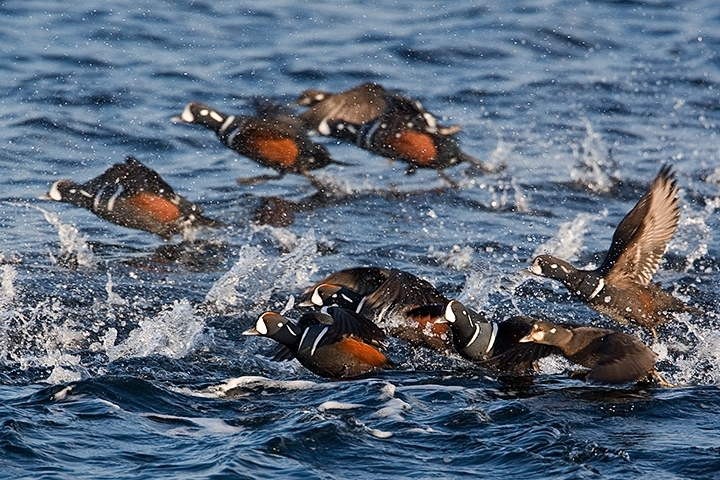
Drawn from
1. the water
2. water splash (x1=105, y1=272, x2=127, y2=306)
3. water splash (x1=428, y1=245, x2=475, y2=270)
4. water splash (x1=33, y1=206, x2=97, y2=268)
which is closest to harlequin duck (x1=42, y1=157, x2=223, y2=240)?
the water

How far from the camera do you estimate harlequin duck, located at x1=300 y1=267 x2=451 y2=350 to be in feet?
22.7

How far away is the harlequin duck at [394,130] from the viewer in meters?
10.6

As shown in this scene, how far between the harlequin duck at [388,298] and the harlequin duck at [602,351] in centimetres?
71

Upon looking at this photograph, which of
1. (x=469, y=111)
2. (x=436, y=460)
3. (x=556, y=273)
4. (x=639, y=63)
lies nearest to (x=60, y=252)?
(x=556, y=273)

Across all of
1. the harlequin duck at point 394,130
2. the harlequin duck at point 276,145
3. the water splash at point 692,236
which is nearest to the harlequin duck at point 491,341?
the water splash at point 692,236

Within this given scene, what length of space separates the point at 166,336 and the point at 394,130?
433 centimetres

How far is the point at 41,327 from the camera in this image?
7078 millimetres

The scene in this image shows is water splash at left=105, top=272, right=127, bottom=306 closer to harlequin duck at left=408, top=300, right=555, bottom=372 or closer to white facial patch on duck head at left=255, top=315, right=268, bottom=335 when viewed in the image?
white facial patch on duck head at left=255, top=315, right=268, bottom=335

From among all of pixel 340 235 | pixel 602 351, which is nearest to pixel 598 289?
pixel 602 351

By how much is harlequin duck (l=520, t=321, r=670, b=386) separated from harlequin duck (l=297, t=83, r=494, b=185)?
14.2 ft

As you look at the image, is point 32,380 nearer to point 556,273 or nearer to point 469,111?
point 556,273

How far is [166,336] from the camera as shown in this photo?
682 cm

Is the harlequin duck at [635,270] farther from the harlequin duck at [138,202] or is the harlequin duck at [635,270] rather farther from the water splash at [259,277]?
the harlequin duck at [138,202]

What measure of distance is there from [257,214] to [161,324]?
122 inches
